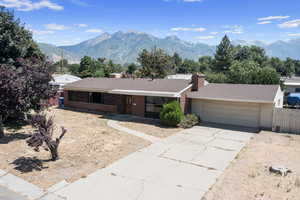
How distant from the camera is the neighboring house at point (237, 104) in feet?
47.5

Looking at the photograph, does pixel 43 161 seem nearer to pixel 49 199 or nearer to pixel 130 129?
pixel 49 199

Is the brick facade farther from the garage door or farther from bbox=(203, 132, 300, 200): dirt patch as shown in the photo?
bbox=(203, 132, 300, 200): dirt patch

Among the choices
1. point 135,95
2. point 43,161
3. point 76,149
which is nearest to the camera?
point 43,161

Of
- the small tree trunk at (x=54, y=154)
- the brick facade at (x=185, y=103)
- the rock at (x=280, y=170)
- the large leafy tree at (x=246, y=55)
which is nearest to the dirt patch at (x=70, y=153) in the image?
the small tree trunk at (x=54, y=154)

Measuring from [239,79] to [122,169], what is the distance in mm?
23649

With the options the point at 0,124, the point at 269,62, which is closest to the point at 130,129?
the point at 0,124

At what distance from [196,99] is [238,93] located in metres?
3.04

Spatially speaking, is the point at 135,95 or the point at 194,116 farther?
the point at 135,95

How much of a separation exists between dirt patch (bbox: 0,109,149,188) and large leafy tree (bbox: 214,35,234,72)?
44989mm

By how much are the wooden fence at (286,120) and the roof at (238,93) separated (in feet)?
3.63

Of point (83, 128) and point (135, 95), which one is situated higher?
point (135, 95)

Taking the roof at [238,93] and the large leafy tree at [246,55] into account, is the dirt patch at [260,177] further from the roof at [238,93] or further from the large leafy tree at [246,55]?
the large leafy tree at [246,55]

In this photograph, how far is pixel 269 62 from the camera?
6238cm

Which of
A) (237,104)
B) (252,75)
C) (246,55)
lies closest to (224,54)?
(246,55)
